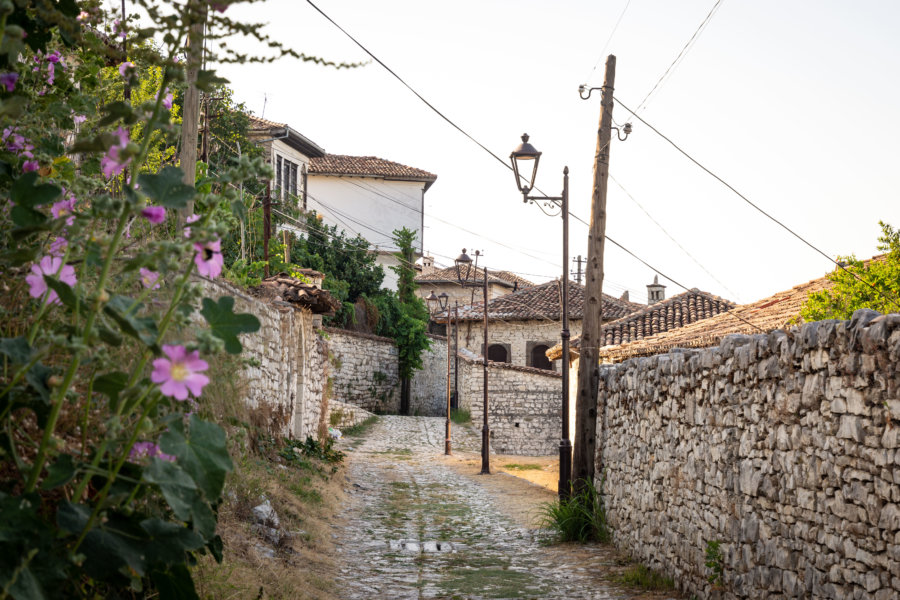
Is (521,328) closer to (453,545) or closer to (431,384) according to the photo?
(431,384)

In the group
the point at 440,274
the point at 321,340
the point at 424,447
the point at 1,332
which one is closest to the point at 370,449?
the point at 424,447

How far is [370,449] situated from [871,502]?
1592 cm

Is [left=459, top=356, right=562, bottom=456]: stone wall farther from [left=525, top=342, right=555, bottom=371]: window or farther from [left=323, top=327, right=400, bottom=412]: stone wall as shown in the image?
[left=525, top=342, right=555, bottom=371]: window

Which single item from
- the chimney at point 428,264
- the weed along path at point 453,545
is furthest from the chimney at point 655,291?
the weed along path at point 453,545

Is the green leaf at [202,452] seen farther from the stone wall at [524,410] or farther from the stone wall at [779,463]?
the stone wall at [524,410]

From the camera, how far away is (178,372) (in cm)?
178

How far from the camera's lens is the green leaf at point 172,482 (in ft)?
5.75

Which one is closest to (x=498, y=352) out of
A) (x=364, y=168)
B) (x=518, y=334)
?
(x=518, y=334)

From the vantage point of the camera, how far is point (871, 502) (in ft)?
12.6

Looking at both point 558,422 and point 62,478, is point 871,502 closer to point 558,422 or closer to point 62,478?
point 62,478

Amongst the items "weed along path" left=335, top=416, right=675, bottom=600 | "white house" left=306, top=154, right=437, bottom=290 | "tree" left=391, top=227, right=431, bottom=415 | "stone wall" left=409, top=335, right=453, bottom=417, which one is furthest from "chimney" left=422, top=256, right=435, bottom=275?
"weed along path" left=335, top=416, right=675, bottom=600

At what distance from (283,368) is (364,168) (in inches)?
928

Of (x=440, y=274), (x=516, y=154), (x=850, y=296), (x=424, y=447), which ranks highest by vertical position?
(x=440, y=274)

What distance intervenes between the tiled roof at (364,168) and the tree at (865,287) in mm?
26533
